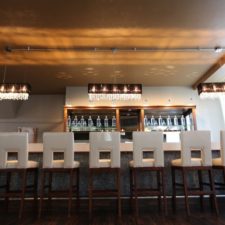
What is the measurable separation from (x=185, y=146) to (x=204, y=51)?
80.8 inches

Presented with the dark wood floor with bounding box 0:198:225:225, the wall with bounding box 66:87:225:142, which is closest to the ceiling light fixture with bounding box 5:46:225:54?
the wall with bounding box 66:87:225:142

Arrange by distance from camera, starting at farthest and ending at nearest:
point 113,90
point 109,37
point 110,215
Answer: point 113,90 < point 109,37 < point 110,215

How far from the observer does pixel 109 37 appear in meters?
3.73

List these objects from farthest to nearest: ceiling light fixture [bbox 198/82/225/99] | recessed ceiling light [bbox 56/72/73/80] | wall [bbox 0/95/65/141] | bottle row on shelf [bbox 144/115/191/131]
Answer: wall [bbox 0/95/65/141]
bottle row on shelf [bbox 144/115/191/131]
recessed ceiling light [bbox 56/72/73/80]
ceiling light fixture [bbox 198/82/225/99]

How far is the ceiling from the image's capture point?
120 inches

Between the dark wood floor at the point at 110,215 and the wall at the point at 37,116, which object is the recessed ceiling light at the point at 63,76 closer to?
the wall at the point at 37,116

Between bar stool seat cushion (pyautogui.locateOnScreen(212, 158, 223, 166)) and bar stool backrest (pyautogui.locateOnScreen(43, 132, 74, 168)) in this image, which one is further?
bar stool seat cushion (pyautogui.locateOnScreen(212, 158, 223, 166))

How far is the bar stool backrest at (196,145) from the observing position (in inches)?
123

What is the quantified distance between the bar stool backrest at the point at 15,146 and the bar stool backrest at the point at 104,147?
887 mm

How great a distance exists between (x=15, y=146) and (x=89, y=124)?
3.00 meters

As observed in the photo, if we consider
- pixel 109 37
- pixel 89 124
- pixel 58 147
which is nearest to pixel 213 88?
pixel 109 37

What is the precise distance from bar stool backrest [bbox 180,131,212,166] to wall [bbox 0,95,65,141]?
463 centimetres

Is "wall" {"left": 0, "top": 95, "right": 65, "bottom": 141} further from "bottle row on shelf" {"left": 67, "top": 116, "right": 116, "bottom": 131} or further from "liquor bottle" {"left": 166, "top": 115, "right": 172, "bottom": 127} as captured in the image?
"liquor bottle" {"left": 166, "top": 115, "right": 172, "bottom": 127}

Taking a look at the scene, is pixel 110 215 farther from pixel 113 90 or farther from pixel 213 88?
pixel 213 88
